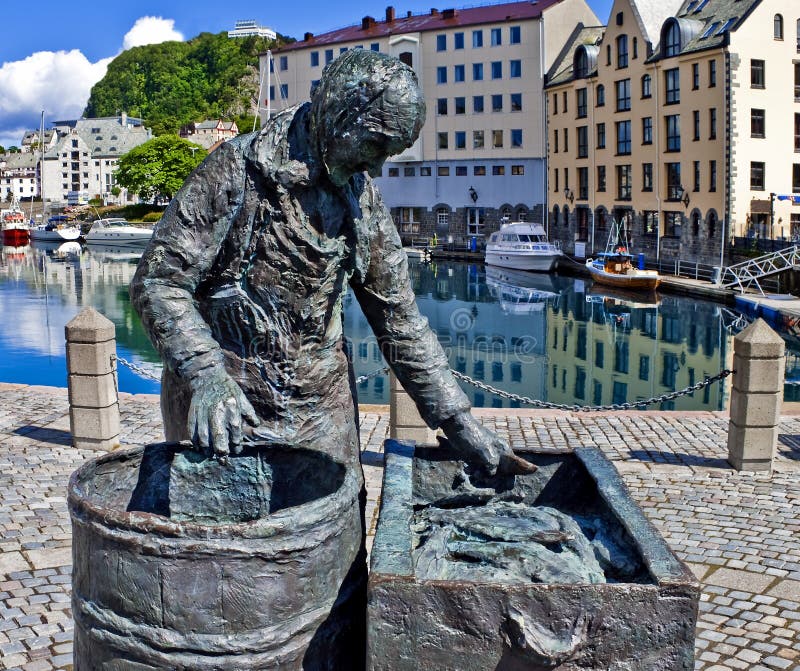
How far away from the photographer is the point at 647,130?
44.9 m

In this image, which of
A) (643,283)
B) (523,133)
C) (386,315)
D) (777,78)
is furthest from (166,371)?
(523,133)

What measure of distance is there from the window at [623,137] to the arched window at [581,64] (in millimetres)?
4701

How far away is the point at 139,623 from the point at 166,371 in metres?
1.12

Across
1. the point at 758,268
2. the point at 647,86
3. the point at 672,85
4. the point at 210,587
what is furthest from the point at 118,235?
the point at 210,587

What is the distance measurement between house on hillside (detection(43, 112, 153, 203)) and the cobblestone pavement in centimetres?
12185

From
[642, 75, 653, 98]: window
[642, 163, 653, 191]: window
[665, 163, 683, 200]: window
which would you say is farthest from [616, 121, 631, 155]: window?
[665, 163, 683, 200]: window

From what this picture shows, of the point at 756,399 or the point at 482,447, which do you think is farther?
the point at 756,399

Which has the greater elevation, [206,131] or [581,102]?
[206,131]

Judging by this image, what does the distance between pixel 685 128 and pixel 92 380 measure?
36427 mm

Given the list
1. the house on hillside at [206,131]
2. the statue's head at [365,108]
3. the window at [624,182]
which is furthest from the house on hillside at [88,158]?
the statue's head at [365,108]

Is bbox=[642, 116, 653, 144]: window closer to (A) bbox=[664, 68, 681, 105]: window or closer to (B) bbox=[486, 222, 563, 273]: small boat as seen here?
(A) bbox=[664, 68, 681, 105]: window

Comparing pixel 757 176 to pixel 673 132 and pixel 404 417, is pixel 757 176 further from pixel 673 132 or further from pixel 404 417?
pixel 404 417

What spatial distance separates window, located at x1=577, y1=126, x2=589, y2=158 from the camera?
167ft

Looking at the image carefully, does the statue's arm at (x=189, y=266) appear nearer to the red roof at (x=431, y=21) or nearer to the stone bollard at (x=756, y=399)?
the stone bollard at (x=756, y=399)
